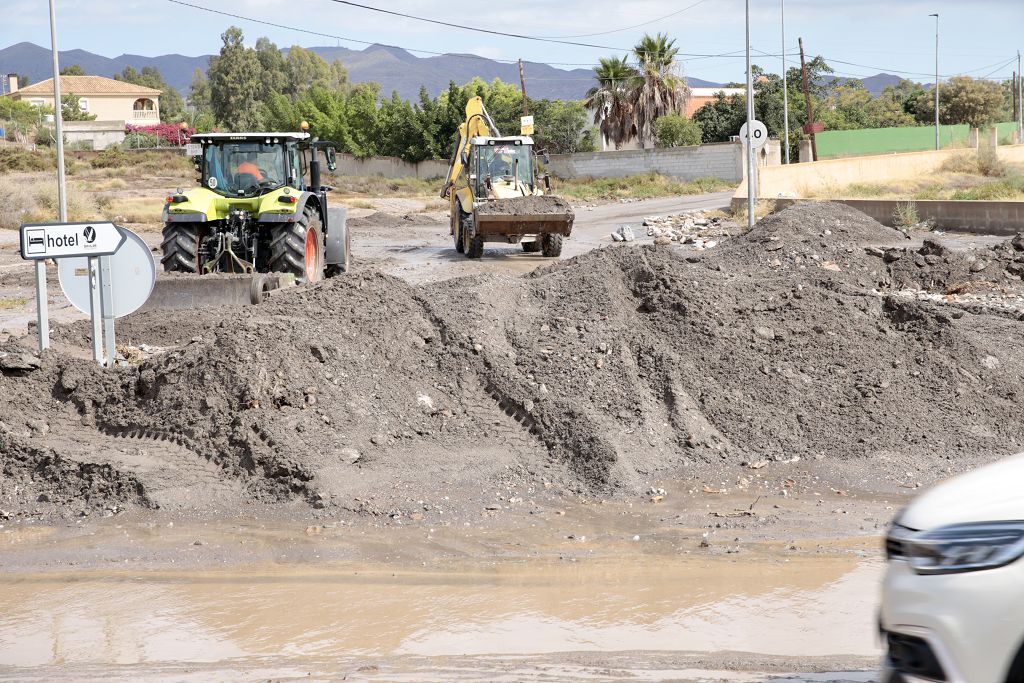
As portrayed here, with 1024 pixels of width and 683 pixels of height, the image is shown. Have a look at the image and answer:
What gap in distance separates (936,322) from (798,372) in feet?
5.34

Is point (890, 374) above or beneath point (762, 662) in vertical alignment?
above

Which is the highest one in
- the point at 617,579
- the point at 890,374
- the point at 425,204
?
the point at 425,204

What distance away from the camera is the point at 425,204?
1734 inches

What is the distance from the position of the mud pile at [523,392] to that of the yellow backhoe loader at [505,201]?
459 inches

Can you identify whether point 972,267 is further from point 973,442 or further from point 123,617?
point 123,617

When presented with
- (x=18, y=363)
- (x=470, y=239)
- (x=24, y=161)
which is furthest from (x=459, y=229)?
(x=24, y=161)

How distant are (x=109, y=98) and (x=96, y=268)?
107 meters

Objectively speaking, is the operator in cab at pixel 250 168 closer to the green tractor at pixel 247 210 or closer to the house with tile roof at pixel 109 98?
the green tractor at pixel 247 210

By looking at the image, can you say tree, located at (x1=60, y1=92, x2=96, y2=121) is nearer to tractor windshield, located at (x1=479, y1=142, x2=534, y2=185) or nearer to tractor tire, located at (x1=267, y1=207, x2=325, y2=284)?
tractor windshield, located at (x1=479, y1=142, x2=534, y2=185)

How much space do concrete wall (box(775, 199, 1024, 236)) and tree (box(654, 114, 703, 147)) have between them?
28.5 m

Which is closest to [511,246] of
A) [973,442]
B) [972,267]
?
[972,267]

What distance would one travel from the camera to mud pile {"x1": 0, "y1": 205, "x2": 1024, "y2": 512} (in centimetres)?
777

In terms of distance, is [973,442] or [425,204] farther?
[425,204]

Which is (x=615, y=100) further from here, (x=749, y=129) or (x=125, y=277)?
(x=125, y=277)
